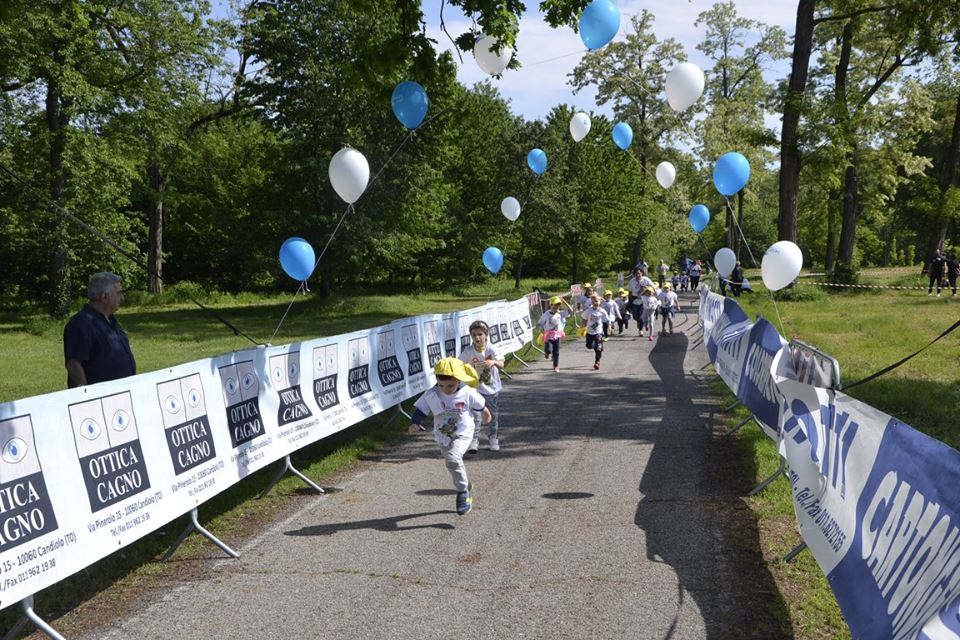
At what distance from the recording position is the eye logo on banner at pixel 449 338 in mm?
14102

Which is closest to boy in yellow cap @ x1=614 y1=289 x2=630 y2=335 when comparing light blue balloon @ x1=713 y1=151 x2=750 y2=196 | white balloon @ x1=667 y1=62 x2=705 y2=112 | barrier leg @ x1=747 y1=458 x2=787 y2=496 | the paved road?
light blue balloon @ x1=713 y1=151 x2=750 y2=196

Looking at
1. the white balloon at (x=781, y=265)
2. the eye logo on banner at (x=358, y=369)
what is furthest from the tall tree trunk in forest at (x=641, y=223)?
the eye logo on banner at (x=358, y=369)

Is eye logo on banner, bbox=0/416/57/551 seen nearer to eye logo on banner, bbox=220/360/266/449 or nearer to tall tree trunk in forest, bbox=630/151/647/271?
eye logo on banner, bbox=220/360/266/449

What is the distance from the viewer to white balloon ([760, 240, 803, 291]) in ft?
38.0

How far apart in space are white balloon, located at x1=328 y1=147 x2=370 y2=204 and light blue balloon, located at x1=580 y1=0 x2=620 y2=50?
3.66m

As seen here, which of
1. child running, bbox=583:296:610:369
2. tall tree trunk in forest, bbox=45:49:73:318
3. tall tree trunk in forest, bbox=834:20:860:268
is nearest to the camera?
child running, bbox=583:296:610:369

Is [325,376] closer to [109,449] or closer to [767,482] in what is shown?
[109,449]

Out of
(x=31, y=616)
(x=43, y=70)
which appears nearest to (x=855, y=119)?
(x=31, y=616)

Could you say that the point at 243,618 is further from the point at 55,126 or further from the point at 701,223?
the point at 55,126

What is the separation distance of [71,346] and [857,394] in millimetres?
10610

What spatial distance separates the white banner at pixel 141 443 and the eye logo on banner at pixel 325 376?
14 millimetres

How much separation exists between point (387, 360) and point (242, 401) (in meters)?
4.14

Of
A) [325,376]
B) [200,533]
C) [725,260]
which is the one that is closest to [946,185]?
[725,260]

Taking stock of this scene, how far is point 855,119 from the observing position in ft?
81.4
